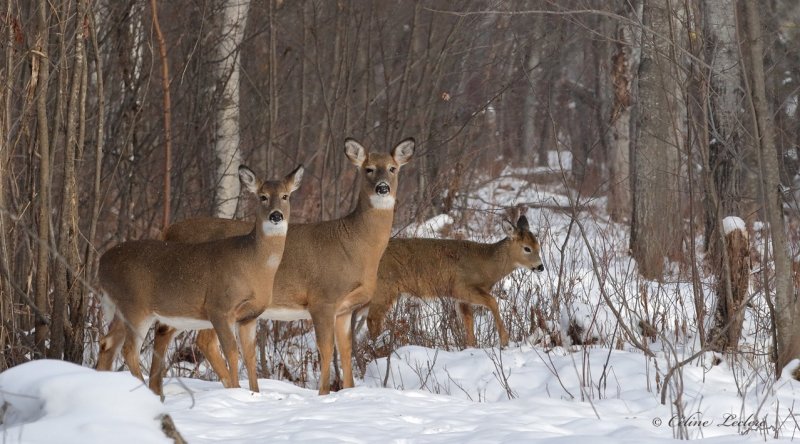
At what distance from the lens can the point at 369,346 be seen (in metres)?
8.66

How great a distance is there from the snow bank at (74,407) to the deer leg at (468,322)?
5.25 meters

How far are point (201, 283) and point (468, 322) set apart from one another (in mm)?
3180

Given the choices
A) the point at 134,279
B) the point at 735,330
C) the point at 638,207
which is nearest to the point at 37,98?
the point at 134,279

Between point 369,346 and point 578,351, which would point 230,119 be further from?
point 578,351

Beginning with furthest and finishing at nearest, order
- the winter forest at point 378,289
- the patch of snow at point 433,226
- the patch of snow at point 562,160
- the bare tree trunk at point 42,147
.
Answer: the patch of snow at point 562,160
the patch of snow at point 433,226
the bare tree trunk at point 42,147
the winter forest at point 378,289

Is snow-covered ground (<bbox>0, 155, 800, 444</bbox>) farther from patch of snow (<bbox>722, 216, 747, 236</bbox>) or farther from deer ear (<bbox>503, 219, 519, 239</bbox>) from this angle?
deer ear (<bbox>503, 219, 519, 239</bbox>)

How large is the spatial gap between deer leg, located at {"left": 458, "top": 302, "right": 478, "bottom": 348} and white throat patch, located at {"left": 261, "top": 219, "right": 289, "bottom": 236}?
8.05ft

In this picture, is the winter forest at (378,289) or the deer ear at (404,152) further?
the deer ear at (404,152)

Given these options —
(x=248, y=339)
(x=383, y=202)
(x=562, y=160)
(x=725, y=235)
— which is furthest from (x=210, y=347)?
(x=562, y=160)

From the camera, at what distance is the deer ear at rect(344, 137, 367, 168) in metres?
7.82

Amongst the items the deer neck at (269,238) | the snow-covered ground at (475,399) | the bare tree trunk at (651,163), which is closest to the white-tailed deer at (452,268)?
the snow-covered ground at (475,399)

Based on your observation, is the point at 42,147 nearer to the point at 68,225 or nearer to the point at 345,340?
the point at 68,225

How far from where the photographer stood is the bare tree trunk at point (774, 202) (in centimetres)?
634

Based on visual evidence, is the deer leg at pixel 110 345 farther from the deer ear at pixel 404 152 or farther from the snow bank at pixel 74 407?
the snow bank at pixel 74 407
